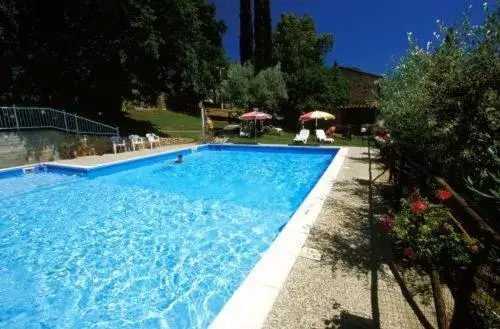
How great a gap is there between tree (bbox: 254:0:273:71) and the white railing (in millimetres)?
22442

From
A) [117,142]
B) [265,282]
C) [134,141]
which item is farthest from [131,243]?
[134,141]

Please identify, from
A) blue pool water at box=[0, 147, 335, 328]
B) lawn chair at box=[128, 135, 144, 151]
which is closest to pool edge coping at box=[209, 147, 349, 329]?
blue pool water at box=[0, 147, 335, 328]

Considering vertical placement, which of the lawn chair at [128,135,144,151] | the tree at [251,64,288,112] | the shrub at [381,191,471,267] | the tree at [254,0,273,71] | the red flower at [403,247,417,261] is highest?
the tree at [254,0,273,71]

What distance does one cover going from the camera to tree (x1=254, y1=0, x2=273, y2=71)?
3451 cm

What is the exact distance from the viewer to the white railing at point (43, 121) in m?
13.1

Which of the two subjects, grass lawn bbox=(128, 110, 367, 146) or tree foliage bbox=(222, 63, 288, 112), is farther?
tree foliage bbox=(222, 63, 288, 112)

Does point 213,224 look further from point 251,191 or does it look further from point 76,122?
point 76,122

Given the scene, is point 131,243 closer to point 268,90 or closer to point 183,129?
point 268,90

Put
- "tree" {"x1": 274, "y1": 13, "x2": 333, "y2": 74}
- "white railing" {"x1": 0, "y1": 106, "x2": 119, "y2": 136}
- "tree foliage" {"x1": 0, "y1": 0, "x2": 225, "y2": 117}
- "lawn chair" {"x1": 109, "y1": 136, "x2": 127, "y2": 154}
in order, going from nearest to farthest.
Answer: "white railing" {"x1": 0, "y1": 106, "x2": 119, "y2": 136} → "lawn chair" {"x1": 109, "y1": 136, "x2": 127, "y2": 154} → "tree foliage" {"x1": 0, "y1": 0, "x2": 225, "y2": 117} → "tree" {"x1": 274, "y1": 13, "x2": 333, "y2": 74}

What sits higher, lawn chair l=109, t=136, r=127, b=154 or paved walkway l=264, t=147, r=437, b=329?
lawn chair l=109, t=136, r=127, b=154

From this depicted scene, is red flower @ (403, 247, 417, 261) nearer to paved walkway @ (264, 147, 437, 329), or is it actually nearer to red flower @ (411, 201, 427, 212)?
paved walkway @ (264, 147, 437, 329)

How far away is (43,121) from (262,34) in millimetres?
27189

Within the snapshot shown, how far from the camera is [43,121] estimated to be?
1444cm

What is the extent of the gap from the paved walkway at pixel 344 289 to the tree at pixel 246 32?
1342 inches
